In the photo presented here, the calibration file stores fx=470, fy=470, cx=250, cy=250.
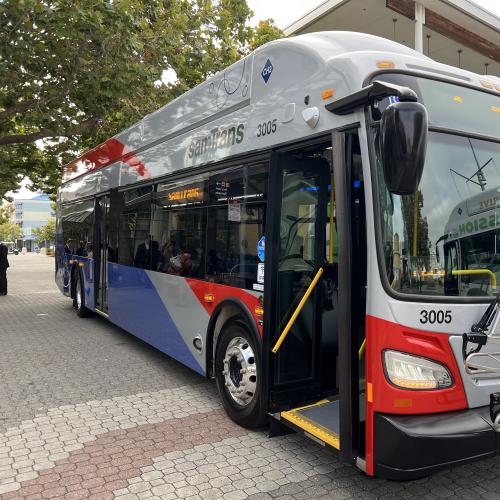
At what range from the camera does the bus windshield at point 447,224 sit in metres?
2.76

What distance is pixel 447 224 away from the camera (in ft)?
9.31

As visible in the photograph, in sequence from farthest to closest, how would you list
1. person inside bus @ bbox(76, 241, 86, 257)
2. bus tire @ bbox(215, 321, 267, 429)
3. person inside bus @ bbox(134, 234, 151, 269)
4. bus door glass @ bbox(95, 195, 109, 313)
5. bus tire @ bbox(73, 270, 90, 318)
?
bus tire @ bbox(73, 270, 90, 318), person inside bus @ bbox(76, 241, 86, 257), bus door glass @ bbox(95, 195, 109, 313), person inside bus @ bbox(134, 234, 151, 269), bus tire @ bbox(215, 321, 267, 429)

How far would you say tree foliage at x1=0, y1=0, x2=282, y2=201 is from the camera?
830 cm

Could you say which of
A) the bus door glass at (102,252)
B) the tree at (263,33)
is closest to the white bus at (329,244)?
the bus door glass at (102,252)

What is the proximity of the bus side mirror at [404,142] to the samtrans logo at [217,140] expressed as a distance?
77.1 inches

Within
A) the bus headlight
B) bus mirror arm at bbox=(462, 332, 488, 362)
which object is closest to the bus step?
the bus headlight

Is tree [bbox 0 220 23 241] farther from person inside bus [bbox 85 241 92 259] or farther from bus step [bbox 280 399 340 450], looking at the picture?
bus step [bbox 280 399 340 450]

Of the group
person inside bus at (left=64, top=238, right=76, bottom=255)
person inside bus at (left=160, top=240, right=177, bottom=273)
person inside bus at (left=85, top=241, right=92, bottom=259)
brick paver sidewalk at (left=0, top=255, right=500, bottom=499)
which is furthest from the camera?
person inside bus at (left=64, top=238, right=76, bottom=255)

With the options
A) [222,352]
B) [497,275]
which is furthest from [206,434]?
[497,275]

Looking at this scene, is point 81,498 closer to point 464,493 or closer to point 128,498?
point 128,498

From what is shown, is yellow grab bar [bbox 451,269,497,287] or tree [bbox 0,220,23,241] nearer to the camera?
yellow grab bar [bbox 451,269,497,287]

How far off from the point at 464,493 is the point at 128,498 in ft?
7.36

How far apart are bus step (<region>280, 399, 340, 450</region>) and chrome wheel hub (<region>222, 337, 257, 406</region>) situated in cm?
49

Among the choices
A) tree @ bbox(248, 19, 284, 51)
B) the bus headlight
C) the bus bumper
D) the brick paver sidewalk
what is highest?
tree @ bbox(248, 19, 284, 51)
